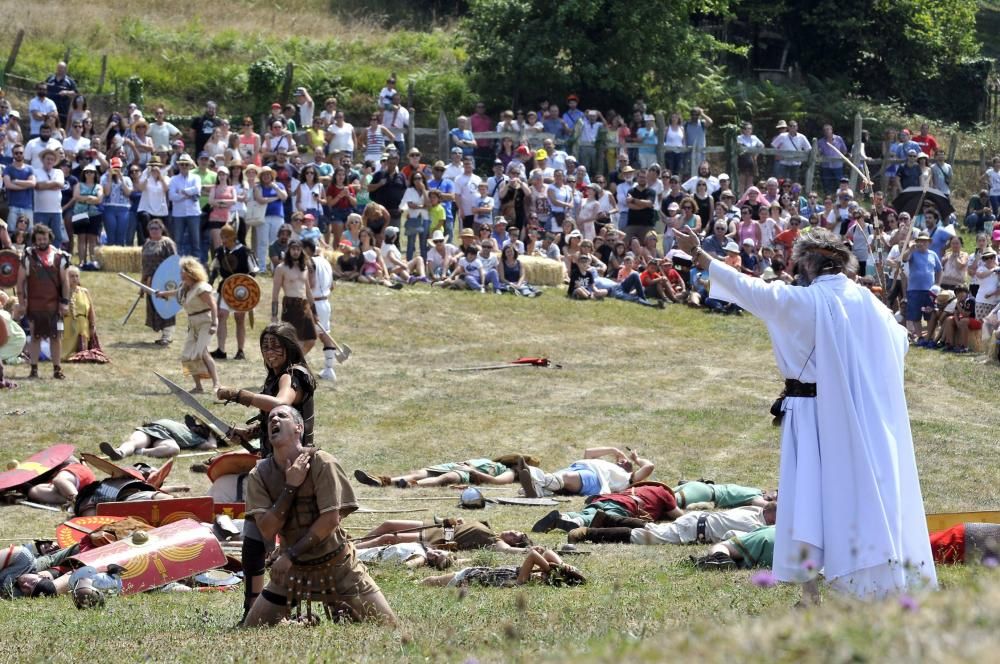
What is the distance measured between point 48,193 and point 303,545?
16.2 meters

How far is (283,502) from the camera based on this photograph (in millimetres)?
7258

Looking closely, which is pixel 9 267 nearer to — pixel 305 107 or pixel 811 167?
pixel 305 107

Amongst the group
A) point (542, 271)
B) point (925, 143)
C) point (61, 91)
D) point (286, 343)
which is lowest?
point (542, 271)

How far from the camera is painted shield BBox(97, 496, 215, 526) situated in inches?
427

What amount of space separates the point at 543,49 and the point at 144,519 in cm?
2615

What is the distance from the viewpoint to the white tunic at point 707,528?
1084 cm

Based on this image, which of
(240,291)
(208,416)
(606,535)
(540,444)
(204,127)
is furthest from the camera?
(204,127)

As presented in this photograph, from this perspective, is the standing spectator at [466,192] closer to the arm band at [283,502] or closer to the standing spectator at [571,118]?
the standing spectator at [571,118]

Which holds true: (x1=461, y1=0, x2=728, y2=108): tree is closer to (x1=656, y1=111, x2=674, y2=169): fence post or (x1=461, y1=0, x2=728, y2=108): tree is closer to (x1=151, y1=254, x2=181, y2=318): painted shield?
(x1=656, y1=111, x2=674, y2=169): fence post

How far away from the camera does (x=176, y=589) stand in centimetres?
941

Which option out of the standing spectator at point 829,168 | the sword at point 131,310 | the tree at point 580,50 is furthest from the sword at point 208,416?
the tree at point 580,50

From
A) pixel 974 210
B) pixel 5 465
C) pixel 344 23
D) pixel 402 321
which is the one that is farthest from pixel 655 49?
pixel 5 465

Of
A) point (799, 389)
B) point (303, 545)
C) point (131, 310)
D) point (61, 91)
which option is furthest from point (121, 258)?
point (799, 389)

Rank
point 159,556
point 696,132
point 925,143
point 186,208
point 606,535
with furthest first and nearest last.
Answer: point 925,143 → point 696,132 → point 186,208 → point 606,535 → point 159,556
